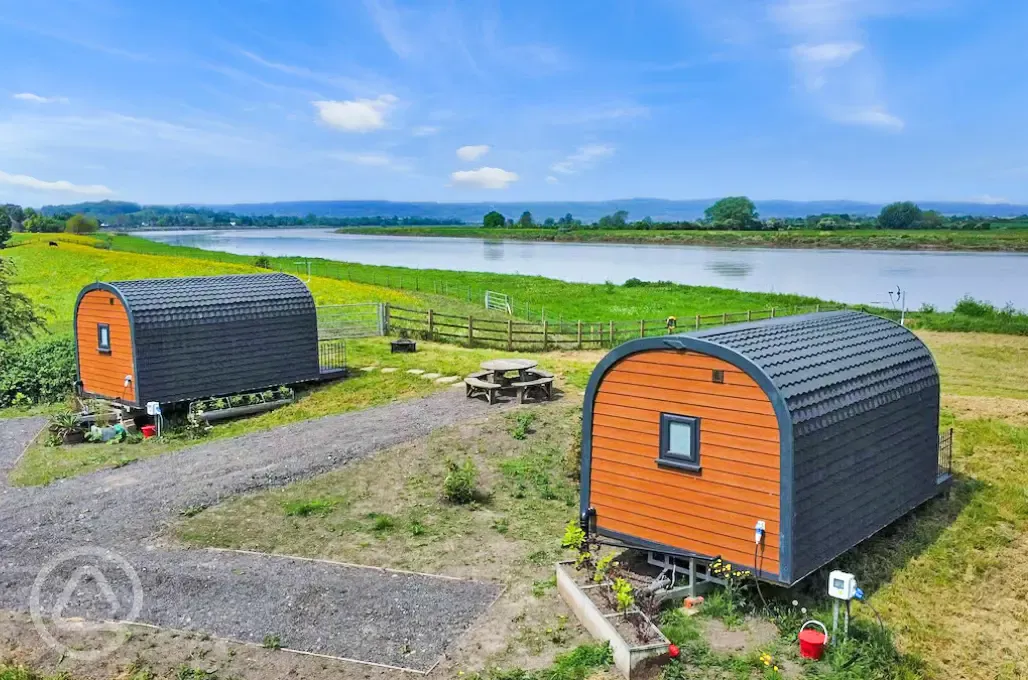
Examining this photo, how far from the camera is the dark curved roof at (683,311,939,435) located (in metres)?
9.12

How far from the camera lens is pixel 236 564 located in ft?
34.8

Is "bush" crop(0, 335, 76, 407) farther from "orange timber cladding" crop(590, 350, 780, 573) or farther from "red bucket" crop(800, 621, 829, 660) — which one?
"red bucket" crop(800, 621, 829, 660)

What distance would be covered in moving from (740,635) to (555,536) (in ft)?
11.7

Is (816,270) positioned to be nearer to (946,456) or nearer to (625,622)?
(946,456)

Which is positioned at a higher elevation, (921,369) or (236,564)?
(921,369)

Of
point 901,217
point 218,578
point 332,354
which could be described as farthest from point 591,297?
point 901,217

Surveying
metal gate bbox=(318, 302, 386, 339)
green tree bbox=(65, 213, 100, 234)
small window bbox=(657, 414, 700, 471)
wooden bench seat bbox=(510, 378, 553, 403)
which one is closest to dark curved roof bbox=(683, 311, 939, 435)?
small window bbox=(657, 414, 700, 471)

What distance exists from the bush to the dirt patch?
18937 millimetres

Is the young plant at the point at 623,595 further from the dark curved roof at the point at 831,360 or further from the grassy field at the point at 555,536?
the dark curved roof at the point at 831,360

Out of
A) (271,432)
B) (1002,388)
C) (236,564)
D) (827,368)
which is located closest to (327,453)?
(271,432)

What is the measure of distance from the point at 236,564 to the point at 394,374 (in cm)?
1215

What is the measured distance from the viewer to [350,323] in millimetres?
30531

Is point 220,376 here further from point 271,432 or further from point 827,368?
point 827,368

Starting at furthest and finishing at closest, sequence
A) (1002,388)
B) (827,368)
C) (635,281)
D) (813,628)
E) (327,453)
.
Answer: (635,281), (1002,388), (327,453), (827,368), (813,628)
